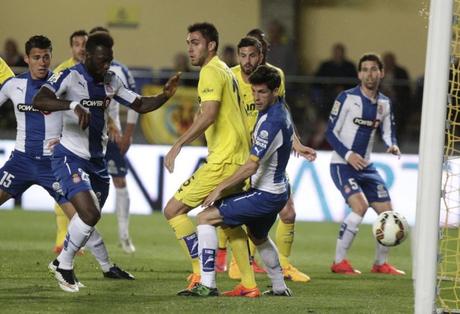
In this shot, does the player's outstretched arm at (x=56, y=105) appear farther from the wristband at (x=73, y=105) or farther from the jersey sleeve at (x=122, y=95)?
the jersey sleeve at (x=122, y=95)

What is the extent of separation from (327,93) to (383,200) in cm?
669

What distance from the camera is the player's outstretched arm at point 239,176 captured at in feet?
27.2

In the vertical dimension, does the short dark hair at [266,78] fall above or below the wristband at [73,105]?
above

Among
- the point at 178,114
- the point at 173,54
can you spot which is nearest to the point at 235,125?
the point at 178,114

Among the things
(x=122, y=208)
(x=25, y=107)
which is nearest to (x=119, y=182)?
(x=122, y=208)

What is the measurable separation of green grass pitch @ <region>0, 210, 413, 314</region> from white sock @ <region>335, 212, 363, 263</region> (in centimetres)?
23

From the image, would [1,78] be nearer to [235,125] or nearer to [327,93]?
[235,125]

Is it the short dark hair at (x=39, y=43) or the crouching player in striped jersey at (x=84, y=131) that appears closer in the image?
the crouching player in striped jersey at (x=84, y=131)

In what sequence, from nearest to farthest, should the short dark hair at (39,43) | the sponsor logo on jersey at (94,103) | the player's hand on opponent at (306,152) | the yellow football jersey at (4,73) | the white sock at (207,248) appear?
the white sock at (207,248)
the sponsor logo on jersey at (94,103)
the player's hand on opponent at (306,152)
the short dark hair at (39,43)
the yellow football jersey at (4,73)

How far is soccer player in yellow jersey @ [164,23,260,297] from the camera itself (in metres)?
8.76

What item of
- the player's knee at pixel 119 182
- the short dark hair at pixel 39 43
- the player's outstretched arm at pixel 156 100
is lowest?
the player's knee at pixel 119 182

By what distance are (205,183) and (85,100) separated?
3.74 ft

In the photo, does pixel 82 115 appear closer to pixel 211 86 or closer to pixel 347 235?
pixel 211 86

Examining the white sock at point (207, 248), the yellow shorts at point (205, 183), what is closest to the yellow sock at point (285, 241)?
the yellow shorts at point (205, 183)
